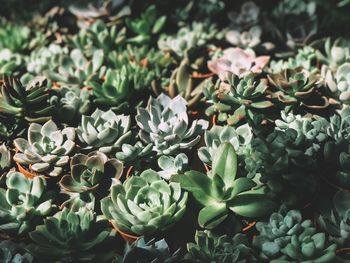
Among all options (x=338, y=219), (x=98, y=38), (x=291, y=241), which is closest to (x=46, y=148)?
(x=98, y=38)

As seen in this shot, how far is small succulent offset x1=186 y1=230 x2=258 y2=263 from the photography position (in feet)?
3.99

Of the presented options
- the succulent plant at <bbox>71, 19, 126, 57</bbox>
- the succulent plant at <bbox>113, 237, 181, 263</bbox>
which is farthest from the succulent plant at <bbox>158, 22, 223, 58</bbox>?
the succulent plant at <bbox>113, 237, 181, 263</bbox>

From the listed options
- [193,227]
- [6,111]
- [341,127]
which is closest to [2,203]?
[6,111]

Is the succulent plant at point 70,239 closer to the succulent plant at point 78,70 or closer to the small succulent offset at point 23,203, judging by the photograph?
the small succulent offset at point 23,203

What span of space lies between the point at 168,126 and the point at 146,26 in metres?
0.70

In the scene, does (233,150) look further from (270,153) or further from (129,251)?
(129,251)

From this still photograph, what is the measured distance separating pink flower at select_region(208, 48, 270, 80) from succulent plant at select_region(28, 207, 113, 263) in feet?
2.22

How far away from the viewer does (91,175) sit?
1380 mm

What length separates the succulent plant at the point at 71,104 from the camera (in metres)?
1.57

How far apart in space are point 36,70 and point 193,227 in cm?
85

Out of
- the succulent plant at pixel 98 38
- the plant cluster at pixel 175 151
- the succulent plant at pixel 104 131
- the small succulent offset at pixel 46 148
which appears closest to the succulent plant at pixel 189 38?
the plant cluster at pixel 175 151

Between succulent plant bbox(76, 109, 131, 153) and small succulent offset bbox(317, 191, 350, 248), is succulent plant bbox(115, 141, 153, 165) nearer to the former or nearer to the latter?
succulent plant bbox(76, 109, 131, 153)

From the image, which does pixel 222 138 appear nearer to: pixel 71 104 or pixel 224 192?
pixel 224 192

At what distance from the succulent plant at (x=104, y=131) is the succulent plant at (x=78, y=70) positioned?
22 cm
